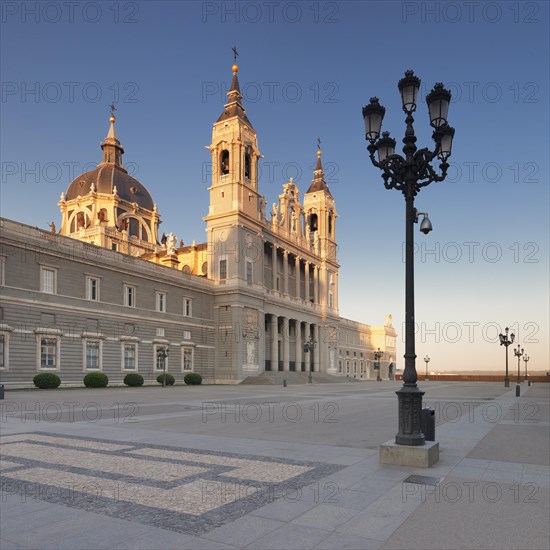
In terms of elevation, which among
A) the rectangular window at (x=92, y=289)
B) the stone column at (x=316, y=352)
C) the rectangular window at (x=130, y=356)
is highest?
the rectangular window at (x=92, y=289)

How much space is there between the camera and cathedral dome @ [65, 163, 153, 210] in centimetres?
8829

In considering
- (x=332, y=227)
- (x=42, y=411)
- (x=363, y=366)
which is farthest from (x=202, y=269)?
(x=42, y=411)

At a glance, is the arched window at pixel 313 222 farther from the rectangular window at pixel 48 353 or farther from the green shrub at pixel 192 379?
the rectangular window at pixel 48 353

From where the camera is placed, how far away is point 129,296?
161 feet

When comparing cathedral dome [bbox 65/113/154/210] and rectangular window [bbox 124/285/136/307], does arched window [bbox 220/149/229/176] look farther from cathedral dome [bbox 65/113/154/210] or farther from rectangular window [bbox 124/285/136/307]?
cathedral dome [bbox 65/113/154/210]

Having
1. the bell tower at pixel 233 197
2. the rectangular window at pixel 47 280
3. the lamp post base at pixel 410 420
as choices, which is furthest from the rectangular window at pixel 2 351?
the lamp post base at pixel 410 420

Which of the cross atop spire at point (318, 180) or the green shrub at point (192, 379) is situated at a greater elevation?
the cross atop spire at point (318, 180)

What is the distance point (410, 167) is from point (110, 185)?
277 ft

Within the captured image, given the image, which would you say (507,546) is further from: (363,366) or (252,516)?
(363,366)

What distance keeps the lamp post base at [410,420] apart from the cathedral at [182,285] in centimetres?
3410

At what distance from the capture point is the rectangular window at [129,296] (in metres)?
48.4

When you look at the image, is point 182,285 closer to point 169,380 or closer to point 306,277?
point 169,380

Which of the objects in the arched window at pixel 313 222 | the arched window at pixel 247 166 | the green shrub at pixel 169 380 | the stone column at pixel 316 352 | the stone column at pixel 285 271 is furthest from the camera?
the arched window at pixel 313 222

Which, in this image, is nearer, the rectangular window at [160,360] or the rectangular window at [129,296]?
the rectangular window at [129,296]
